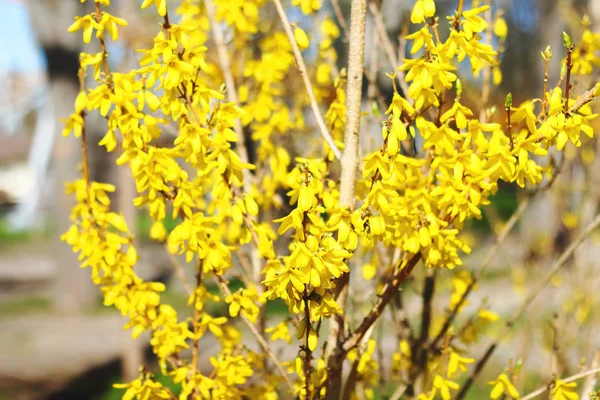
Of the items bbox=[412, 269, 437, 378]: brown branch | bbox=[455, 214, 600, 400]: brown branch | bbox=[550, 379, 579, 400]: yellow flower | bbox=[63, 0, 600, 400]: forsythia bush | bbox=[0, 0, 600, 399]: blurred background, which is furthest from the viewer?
bbox=[0, 0, 600, 399]: blurred background

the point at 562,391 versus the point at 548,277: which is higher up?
the point at 548,277

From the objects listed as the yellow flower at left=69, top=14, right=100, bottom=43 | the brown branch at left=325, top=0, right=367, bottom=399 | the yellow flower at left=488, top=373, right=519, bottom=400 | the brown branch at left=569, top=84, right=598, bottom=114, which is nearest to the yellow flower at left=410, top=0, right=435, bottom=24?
the brown branch at left=325, top=0, right=367, bottom=399

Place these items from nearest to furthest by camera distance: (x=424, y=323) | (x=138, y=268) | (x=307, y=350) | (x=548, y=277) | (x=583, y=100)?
(x=583, y=100)
(x=307, y=350)
(x=548, y=277)
(x=424, y=323)
(x=138, y=268)

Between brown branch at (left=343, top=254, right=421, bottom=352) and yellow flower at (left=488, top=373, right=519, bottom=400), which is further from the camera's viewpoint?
yellow flower at (left=488, top=373, right=519, bottom=400)

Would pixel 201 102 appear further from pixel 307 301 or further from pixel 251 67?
pixel 251 67

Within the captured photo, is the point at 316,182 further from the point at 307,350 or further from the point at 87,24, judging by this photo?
the point at 87,24

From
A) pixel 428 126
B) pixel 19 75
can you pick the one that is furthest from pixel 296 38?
pixel 19 75

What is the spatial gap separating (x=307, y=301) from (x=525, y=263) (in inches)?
155

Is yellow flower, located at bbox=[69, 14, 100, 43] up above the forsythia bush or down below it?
above

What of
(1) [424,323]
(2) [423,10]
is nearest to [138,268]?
(1) [424,323]

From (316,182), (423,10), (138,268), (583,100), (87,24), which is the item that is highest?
(87,24)

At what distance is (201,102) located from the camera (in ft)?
5.20

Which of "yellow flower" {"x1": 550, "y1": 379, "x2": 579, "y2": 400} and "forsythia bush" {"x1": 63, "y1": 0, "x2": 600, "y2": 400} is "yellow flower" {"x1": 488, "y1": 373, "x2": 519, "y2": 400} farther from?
Result: "yellow flower" {"x1": 550, "y1": 379, "x2": 579, "y2": 400}

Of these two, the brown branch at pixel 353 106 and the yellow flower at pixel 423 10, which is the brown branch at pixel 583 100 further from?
the brown branch at pixel 353 106
